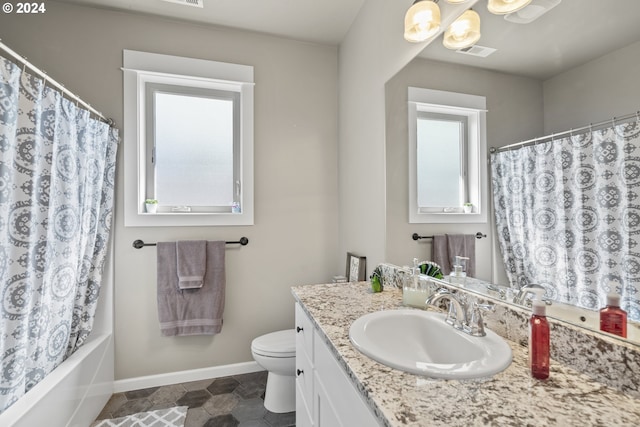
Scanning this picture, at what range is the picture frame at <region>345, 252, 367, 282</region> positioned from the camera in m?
1.88

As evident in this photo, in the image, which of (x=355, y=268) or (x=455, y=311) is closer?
(x=455, y=311)

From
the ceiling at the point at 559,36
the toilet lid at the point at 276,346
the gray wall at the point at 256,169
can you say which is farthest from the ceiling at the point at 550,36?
the toilet lid at the point at 276,346

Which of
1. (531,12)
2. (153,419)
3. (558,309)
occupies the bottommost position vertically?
(153,419)

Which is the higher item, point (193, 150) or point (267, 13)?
point (267, 13)

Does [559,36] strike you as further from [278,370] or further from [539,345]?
[278,370]

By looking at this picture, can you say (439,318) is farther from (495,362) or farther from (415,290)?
(495,362)

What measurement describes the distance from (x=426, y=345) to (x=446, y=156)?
770mm

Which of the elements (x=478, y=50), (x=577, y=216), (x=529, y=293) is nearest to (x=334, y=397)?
(x=529, y=293)

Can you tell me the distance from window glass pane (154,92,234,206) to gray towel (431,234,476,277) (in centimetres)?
151

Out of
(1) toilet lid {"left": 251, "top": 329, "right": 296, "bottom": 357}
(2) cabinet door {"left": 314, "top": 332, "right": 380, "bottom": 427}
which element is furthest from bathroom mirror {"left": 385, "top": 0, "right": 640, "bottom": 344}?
(1) toilet lid {"left": 251, "top": 329, "right": 296, "bottom": 357}

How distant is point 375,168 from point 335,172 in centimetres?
65

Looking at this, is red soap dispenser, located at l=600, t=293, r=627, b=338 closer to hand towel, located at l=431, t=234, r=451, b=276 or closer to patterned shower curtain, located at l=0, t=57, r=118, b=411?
hand towel, located at l=431, t=234, r=451, b=276

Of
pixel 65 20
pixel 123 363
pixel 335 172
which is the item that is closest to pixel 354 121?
pixel 335 172

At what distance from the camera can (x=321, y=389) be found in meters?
1.02
